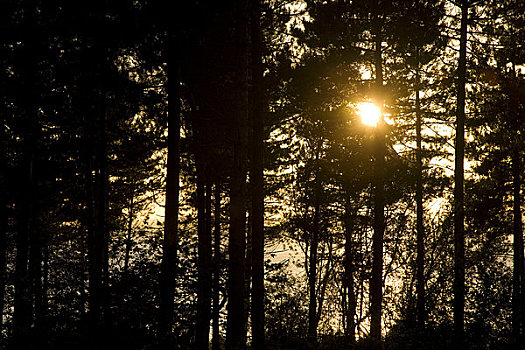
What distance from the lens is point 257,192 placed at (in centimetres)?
1175

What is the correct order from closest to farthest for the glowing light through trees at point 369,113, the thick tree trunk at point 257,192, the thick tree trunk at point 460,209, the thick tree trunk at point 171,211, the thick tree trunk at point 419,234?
the thick tree trunk at point 171,211 → the thick tree trunk at point 257,192 → the thick tree trunk at point 460,209 → the thick tree trunk at point 419,234 → the glowing light through trees at point 369,113

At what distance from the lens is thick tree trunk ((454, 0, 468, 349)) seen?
12.3 metres

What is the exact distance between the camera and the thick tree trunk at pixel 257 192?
11445 mm

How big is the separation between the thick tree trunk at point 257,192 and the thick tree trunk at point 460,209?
566cm

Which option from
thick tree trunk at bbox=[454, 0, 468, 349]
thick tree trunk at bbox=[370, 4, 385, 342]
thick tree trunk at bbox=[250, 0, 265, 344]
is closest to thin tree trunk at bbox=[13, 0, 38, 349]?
thick tree trunk at bbox=[250, 0, 265, 344]

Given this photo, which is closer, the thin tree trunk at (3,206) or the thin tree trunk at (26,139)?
the thin tree trunk at (26,139)

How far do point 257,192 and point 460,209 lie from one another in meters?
6.19

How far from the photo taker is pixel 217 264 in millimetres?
12523

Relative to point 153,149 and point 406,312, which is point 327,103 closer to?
point 153,149

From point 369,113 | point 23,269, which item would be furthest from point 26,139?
point 369,113

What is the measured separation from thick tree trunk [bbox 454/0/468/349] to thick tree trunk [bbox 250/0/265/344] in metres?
5.66

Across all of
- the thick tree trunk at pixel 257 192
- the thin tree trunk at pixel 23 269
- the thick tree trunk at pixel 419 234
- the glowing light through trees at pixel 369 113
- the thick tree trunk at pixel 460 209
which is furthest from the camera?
the glowing light through trees at pixel 369 113

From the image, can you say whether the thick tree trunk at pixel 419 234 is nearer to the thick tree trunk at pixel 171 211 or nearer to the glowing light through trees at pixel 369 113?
the glowing light through trees at pixel 369 113

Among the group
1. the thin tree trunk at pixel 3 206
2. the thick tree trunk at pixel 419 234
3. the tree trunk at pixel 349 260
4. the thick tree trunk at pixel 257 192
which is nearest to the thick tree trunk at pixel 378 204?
the thick tree trunk at pixel 419 234
